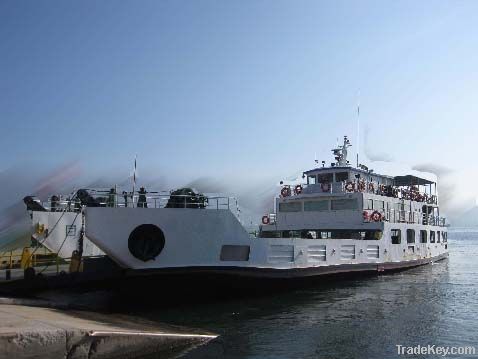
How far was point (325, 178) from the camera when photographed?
2558 cm

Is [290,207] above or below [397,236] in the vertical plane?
above

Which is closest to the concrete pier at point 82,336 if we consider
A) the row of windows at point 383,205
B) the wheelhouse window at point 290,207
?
the wheelhouse window at point 290,207

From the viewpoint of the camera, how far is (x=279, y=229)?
24.8 metres

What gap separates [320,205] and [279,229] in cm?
255

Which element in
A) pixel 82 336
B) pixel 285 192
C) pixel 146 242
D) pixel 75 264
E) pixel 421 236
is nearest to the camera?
pixel 82 336

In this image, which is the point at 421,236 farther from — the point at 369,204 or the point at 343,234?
the point at 343,234

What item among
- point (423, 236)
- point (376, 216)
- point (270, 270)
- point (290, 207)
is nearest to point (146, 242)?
point (270, 270)

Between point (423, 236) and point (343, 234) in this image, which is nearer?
point (343, 234)

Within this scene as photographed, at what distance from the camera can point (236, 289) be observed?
54.4 feet

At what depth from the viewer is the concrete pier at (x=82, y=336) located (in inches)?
326

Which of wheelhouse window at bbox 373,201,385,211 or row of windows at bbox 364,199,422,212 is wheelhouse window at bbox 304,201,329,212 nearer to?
row of windows at bbox 364,199,422,212
